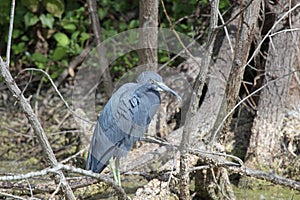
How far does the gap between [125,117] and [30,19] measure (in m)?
2.69

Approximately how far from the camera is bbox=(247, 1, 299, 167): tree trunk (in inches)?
157

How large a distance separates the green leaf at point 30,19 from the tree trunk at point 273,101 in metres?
2.49

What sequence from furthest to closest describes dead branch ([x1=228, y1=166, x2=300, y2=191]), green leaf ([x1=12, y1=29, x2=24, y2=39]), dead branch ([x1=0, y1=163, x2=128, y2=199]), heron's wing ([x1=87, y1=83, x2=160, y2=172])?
green leaf ([x1=12, y1=29, x2=24, y2=39]) < heron's wing ([x1=87, y1=83, x2=160, y2=172]) < dead branch ([x1=228, y1=166, x2=300, y2=191]) < dead branch ([x1=0, y1=163, x2=128, y2=199])

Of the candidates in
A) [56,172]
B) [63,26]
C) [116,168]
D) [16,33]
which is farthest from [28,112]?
[16,33]

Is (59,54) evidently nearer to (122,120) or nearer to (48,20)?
(48,20)

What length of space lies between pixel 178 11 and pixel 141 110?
2.37 meters

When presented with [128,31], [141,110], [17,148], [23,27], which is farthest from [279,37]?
[23,27]

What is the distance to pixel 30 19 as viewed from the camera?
5.56m

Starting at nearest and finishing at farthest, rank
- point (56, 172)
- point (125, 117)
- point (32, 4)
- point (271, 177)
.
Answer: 1. point (56, 172)
2. point (271, 177)
3. point (125, 117)
4. point (32, 4)

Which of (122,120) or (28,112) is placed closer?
(28,112)

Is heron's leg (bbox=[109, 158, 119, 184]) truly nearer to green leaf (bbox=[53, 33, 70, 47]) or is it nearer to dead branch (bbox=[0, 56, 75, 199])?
dead branch (bbox=[0, 56, 75, 199])

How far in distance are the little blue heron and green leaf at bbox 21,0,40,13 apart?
8.10 feet

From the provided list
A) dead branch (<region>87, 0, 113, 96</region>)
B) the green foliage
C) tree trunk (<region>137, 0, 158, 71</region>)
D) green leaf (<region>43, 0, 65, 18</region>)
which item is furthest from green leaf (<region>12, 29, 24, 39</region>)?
tree trunk (<region>137, 0, 158, 71</region>)

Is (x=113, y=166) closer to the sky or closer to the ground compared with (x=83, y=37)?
closer to the ground
